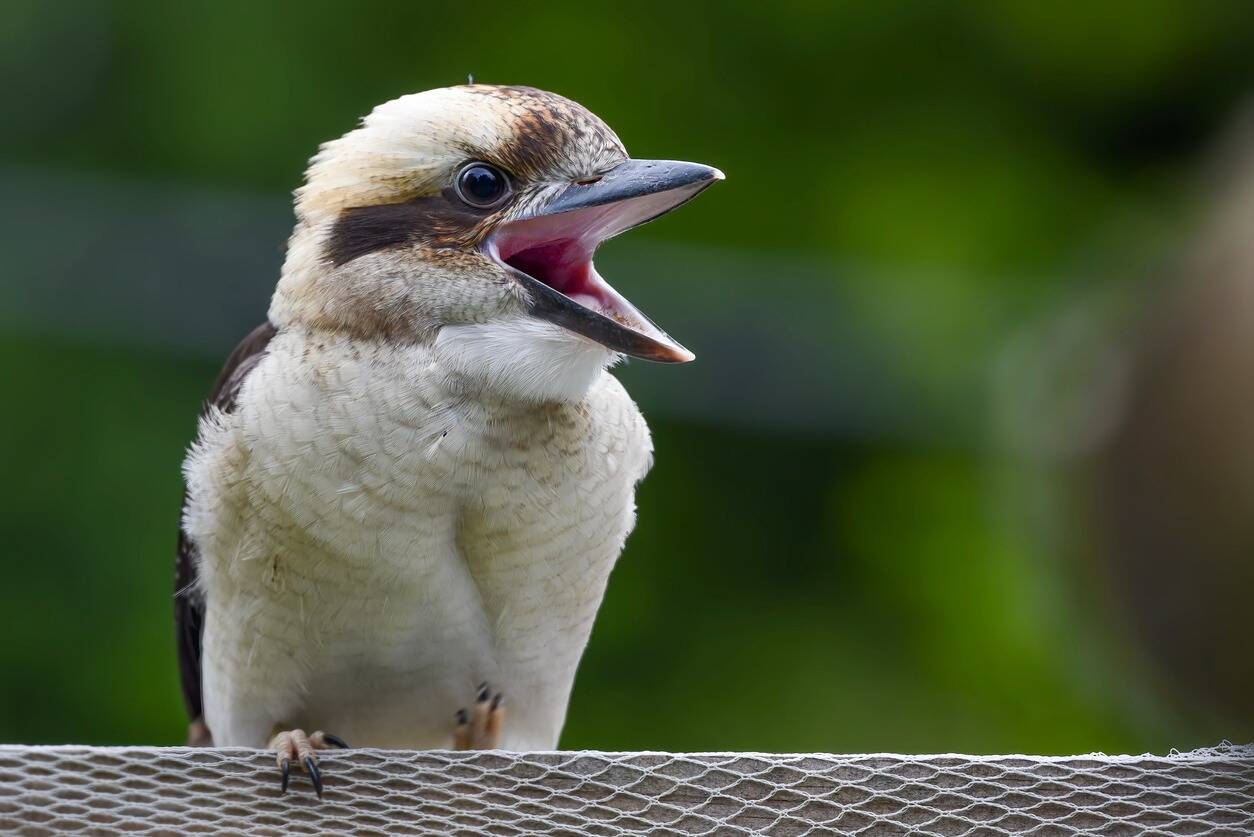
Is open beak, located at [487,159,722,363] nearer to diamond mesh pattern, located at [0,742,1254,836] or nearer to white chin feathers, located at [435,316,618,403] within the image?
white chin feathers, located at [435,316,618,403]

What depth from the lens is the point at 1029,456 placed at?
411 centimetres

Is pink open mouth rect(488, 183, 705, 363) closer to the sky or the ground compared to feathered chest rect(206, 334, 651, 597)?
closer to the sky

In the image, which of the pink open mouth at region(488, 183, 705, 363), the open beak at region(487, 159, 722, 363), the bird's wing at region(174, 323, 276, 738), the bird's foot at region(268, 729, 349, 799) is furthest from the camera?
the bird's wing at region(174, 323, 276, 738)

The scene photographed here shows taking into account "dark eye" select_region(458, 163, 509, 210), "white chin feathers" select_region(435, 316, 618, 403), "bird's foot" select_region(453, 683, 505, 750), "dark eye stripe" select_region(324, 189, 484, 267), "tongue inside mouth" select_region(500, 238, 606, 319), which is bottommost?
"bird's foot" select_region(453, 683, 505, 750)

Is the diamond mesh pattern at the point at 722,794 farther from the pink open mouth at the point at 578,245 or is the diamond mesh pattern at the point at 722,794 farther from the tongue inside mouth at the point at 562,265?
the tongue inside mouth at the point at 562,265

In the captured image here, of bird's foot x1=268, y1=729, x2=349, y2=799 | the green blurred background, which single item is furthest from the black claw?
the green blurred background

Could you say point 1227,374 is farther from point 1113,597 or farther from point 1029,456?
point 1029,456

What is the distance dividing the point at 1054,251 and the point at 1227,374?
500 centimetres

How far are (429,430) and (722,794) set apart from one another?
87 cm

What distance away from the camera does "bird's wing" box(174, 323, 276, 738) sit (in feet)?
9.18

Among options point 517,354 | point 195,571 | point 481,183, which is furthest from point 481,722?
point 481,183

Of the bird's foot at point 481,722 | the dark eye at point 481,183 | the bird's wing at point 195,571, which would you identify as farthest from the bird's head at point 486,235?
the bird's foot at point 481,722

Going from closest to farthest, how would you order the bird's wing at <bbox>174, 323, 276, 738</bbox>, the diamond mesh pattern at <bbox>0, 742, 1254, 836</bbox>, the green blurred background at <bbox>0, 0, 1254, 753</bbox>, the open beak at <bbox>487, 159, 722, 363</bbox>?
the diamond mesh pattern at <bbox>0, 742, 1254, 836</bbox>
the open beak at <bbox>487, 159, 722, 363</bbox>
the bird's wing at <bbox>174, 323, 276, 738</bbox>
the green blurred background at <bbox>0, 0, 1254, 753</bbox>

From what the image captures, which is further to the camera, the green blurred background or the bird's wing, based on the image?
the green blurred background
